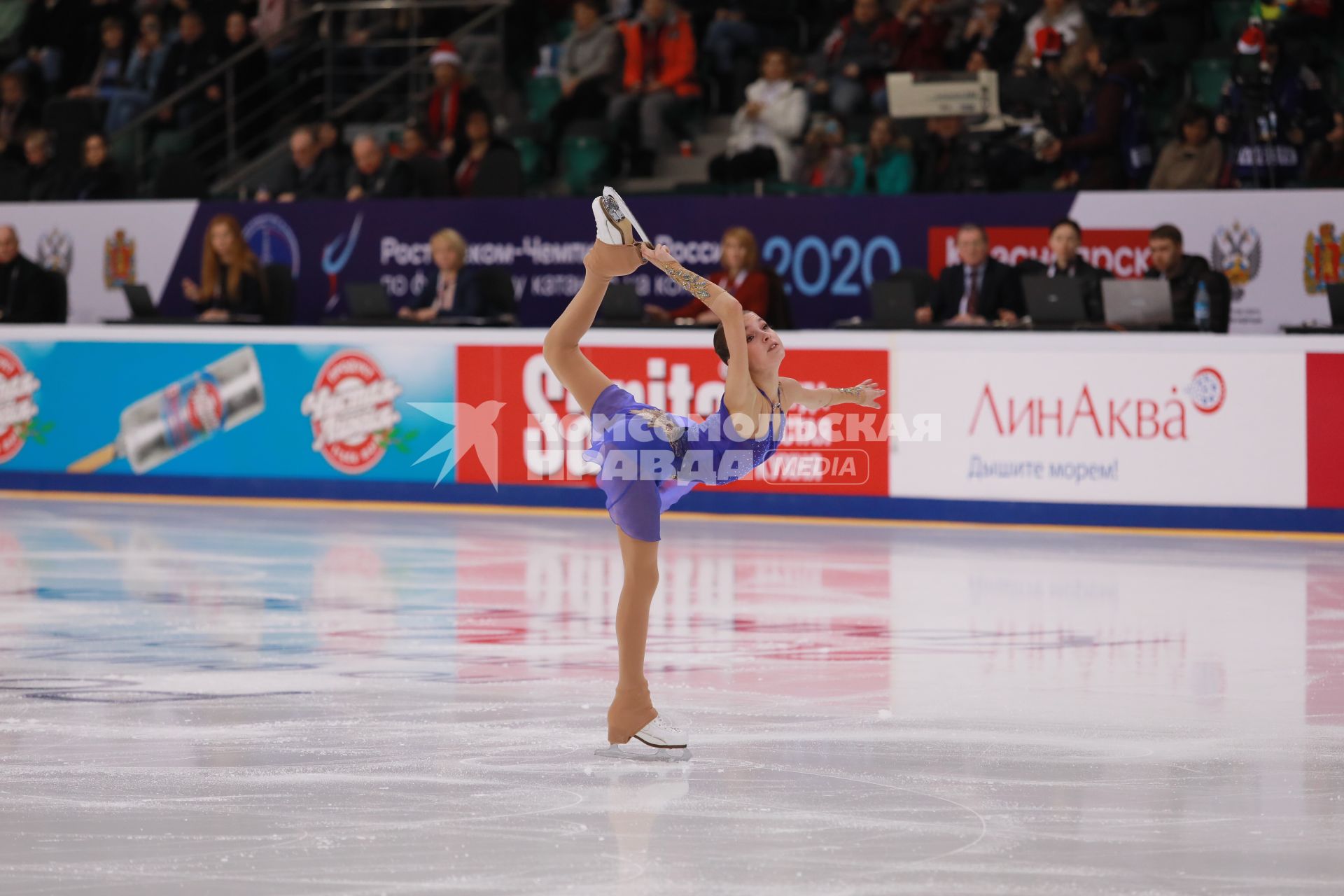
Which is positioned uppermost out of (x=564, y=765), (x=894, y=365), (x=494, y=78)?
Answer: (x=494, y=78)

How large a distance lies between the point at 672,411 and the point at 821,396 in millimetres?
6668

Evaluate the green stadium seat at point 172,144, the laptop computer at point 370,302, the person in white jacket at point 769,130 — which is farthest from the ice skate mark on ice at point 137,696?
the green stadium seat at point 172,144

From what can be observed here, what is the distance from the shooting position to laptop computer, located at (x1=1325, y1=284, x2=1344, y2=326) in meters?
12.6

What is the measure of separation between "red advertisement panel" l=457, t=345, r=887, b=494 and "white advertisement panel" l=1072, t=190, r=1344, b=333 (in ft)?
11.0

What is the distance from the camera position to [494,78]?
19.8 metres

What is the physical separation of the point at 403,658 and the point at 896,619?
2389 mm

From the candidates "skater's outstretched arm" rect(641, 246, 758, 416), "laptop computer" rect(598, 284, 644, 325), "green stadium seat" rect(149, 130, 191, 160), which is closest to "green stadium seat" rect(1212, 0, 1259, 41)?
"laptop computer" rect(598, 284, 644, 325)

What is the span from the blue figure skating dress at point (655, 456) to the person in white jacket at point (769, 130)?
35.6 ft

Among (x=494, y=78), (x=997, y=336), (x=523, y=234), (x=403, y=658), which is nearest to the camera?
(x=403, y=658)

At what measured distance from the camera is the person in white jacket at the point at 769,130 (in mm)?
16750

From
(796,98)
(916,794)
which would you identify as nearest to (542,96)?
(796,98)

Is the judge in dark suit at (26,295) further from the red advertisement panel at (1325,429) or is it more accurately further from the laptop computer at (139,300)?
the red advertisement panel at (1325,429)

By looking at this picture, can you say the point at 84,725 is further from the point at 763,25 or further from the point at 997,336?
the point at 763,25

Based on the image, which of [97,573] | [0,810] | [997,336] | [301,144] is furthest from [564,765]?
[301,144]
